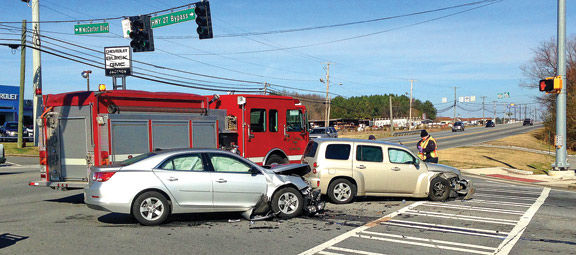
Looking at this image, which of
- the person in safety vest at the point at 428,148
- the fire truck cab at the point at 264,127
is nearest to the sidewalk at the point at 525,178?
the person in safety vest at the point at 428,148

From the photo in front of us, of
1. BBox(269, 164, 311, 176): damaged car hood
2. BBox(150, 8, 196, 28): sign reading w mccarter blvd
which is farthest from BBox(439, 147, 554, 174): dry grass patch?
BBox(269, 164, 311, 176): damaged car hood

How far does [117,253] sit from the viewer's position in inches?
259

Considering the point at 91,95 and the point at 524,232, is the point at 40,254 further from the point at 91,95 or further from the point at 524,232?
the point at 524,232

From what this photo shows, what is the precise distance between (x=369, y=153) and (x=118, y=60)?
19905 mm

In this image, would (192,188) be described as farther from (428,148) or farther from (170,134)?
(428,148)

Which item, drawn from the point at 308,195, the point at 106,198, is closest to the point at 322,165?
the point at 308,195

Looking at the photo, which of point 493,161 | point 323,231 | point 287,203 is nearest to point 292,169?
point 287,203

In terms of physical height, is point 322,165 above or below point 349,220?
above

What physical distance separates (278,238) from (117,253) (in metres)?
2.39


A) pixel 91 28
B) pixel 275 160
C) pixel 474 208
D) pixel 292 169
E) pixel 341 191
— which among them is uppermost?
pixel 91 28

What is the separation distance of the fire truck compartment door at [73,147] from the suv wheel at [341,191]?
5479 millimetres

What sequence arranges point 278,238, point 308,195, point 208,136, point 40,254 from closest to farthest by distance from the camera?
1. point 40,254
2. point 278,238
3. point 308,195
4. point 208,136

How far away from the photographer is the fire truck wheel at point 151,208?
8.23m

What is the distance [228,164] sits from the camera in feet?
29.4
